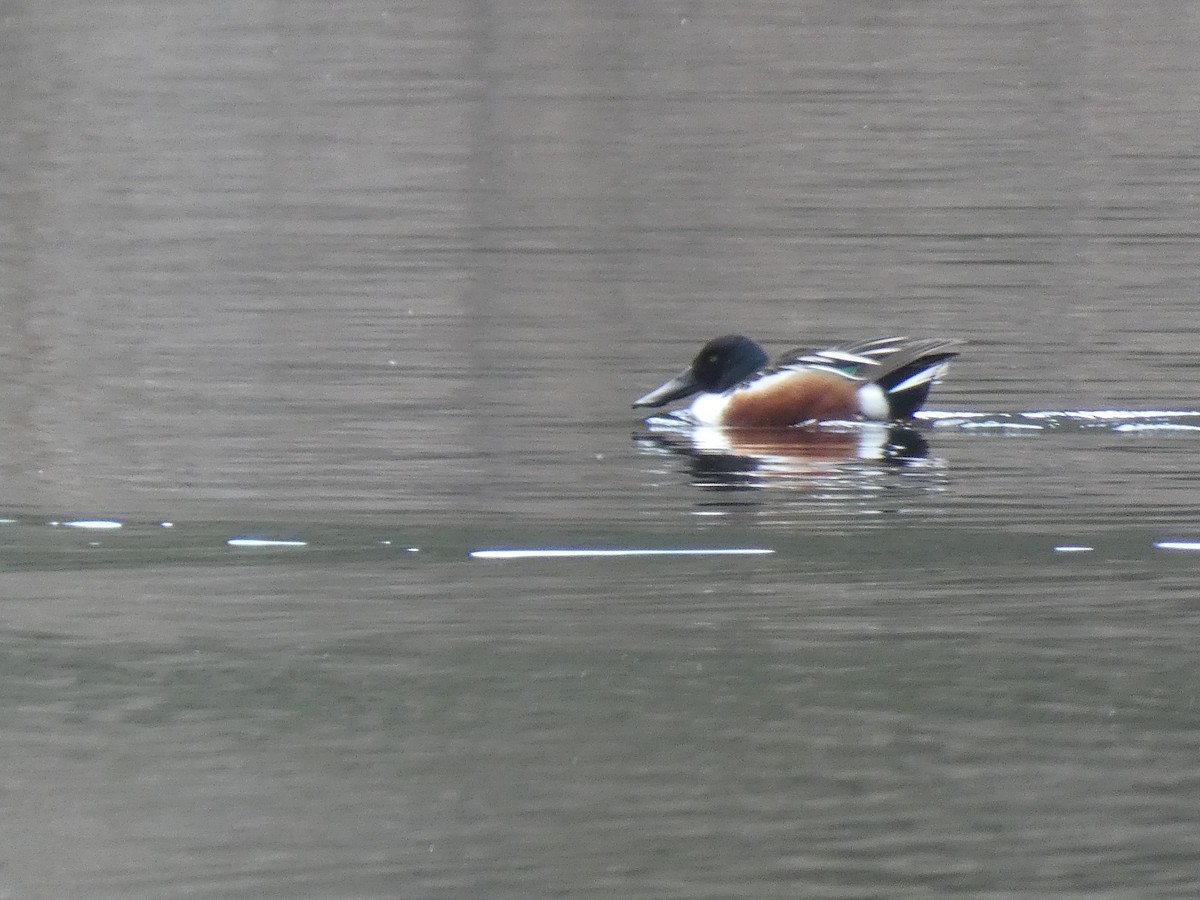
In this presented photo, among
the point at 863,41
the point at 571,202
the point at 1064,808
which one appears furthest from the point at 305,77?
the point at 1064,808

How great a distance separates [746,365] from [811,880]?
626 cm

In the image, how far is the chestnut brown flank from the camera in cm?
1027

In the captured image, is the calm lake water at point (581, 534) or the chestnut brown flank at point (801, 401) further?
the chestnut brown flank at point (801, 401)

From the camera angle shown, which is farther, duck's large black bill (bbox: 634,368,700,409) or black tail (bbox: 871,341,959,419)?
duck's large black bill (bbox: 634,368,700,409)

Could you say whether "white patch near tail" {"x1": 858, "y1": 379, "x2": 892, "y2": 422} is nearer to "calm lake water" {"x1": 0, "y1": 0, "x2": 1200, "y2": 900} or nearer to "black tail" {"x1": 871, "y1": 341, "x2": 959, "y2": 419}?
"black tail" {"x1": 871, "y1": 341, "x2": 959, "y2": 419}

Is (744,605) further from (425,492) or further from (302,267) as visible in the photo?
(302,267)

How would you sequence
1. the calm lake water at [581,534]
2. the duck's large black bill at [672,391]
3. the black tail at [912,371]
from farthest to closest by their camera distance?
the duck's large black bill at [672,391], the black tail at [912,371], the calm lake water at [581,534]

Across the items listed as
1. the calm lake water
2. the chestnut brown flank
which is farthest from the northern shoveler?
the calm lake water

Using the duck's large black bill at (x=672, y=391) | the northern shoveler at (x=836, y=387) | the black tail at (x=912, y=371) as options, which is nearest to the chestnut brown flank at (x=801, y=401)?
the northern shoveler at (x=836, y=387)

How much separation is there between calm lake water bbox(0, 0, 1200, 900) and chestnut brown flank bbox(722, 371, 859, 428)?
40 centimetres

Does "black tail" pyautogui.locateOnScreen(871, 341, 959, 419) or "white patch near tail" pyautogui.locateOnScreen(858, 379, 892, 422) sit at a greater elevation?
"black tail" pyautogui.locateOnScreen(871, 341, 959, 419)

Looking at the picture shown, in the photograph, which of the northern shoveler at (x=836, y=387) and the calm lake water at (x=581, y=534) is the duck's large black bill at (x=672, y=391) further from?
the calm lake water at (x=581, y=534)

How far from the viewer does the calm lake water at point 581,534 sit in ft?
15.5

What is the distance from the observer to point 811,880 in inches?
174
